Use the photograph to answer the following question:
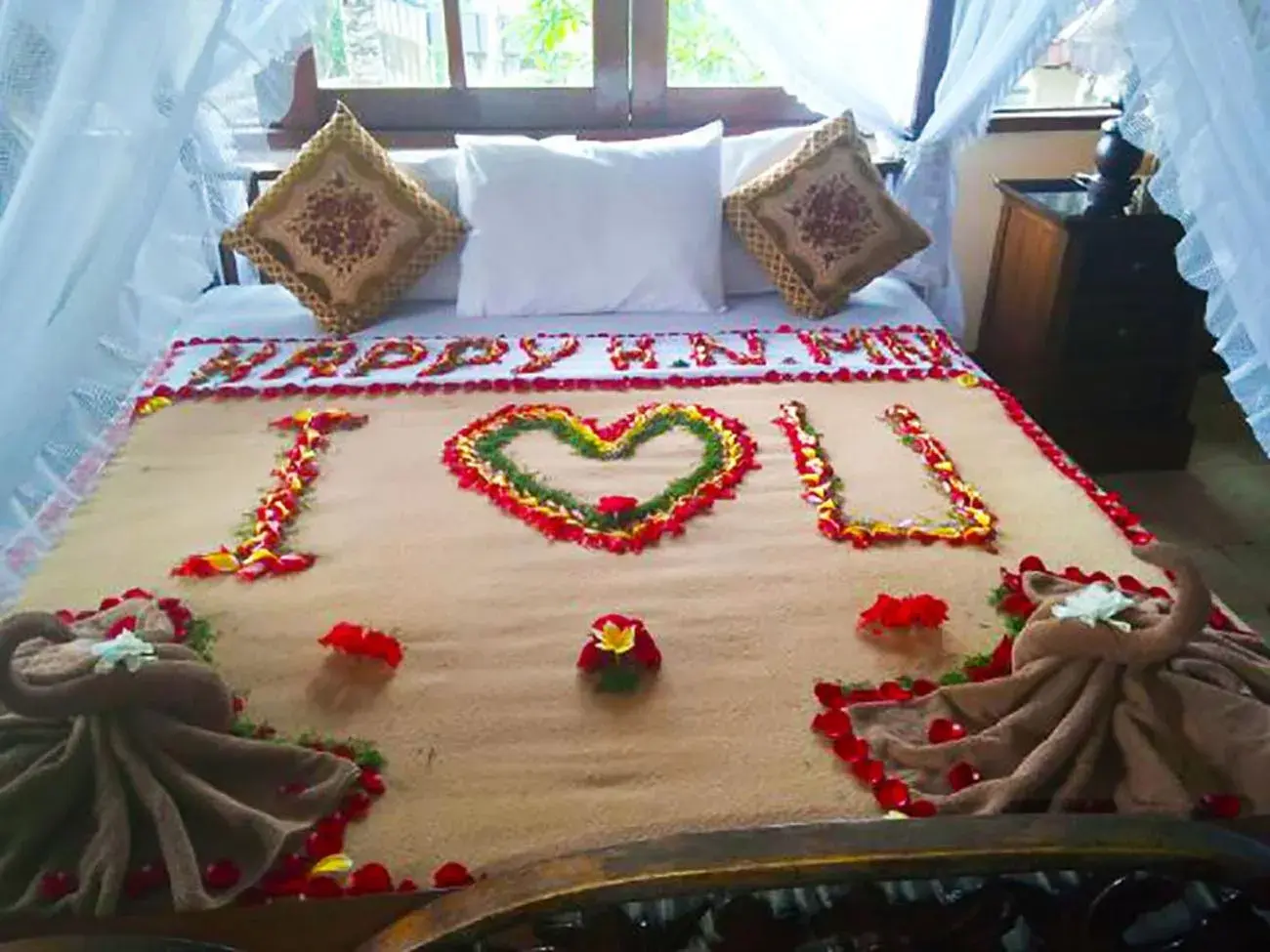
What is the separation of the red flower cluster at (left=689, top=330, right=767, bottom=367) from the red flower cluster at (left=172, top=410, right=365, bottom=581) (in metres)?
0.75

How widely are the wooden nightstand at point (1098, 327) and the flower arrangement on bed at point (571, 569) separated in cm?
44

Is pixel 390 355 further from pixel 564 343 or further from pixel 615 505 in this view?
pixel 615 505

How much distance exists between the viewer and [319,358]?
7.75 feet

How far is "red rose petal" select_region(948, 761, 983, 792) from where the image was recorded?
3.99ft

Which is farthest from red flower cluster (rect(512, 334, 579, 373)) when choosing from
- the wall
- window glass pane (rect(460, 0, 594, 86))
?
the wall

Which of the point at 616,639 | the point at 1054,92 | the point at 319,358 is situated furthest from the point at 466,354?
the point at 1054,92

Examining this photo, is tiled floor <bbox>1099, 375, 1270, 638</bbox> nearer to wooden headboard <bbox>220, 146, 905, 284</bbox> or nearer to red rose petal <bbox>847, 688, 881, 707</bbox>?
wooden headboard <bbox>220, 146, 905, 284</bbox>

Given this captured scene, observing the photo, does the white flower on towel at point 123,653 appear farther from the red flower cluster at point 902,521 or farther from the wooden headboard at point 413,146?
the wooden headboard at point 413,146

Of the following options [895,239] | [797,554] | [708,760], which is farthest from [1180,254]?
[895,239]

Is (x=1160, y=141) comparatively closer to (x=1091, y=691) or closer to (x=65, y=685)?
(x=1091, y=691)

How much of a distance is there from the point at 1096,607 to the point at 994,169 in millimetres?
2361

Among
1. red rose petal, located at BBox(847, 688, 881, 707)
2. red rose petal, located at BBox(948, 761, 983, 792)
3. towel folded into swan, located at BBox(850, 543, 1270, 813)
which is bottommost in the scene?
red rose petal, located at BBox(847, 688, 881, 707)

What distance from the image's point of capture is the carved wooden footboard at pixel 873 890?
0.79m

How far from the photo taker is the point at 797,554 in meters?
1.70
